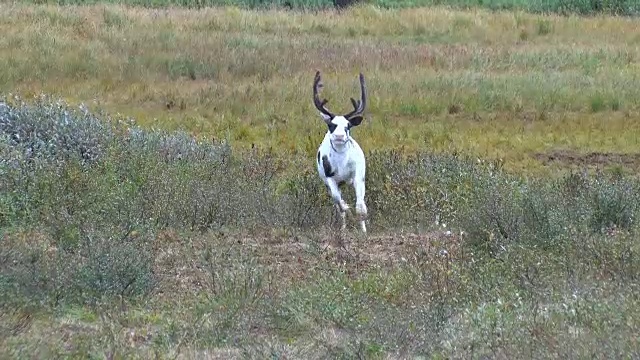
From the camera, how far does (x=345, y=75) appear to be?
21.3 metres

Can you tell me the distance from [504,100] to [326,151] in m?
7.49

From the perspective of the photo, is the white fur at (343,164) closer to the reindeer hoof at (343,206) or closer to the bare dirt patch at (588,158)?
the reindeer hoof at (343,206)

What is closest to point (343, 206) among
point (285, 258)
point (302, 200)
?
point (302, 200)

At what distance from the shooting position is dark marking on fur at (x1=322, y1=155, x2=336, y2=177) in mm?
12664

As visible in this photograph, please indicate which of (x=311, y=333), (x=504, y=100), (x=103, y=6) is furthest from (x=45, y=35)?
(x=311, y=333)

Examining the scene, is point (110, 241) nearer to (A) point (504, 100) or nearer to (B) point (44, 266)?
(B) point (44, 266)

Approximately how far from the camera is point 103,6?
28500 mm

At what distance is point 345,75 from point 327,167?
8.87 meters

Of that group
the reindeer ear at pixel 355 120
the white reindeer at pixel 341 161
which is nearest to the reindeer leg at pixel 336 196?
the white reindeer at pixel 341 161

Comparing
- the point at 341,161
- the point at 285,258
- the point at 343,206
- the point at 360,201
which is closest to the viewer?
the point at 285,258

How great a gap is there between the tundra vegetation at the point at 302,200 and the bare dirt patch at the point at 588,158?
5 centimetres

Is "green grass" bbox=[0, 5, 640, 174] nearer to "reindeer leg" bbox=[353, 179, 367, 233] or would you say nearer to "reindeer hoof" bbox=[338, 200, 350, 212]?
"reindeer leg" bbox=[353, 179, 367, 233]

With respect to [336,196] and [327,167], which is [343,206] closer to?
[336,196]

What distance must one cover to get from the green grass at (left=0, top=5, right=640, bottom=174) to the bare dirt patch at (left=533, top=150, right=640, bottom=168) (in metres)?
0.21
